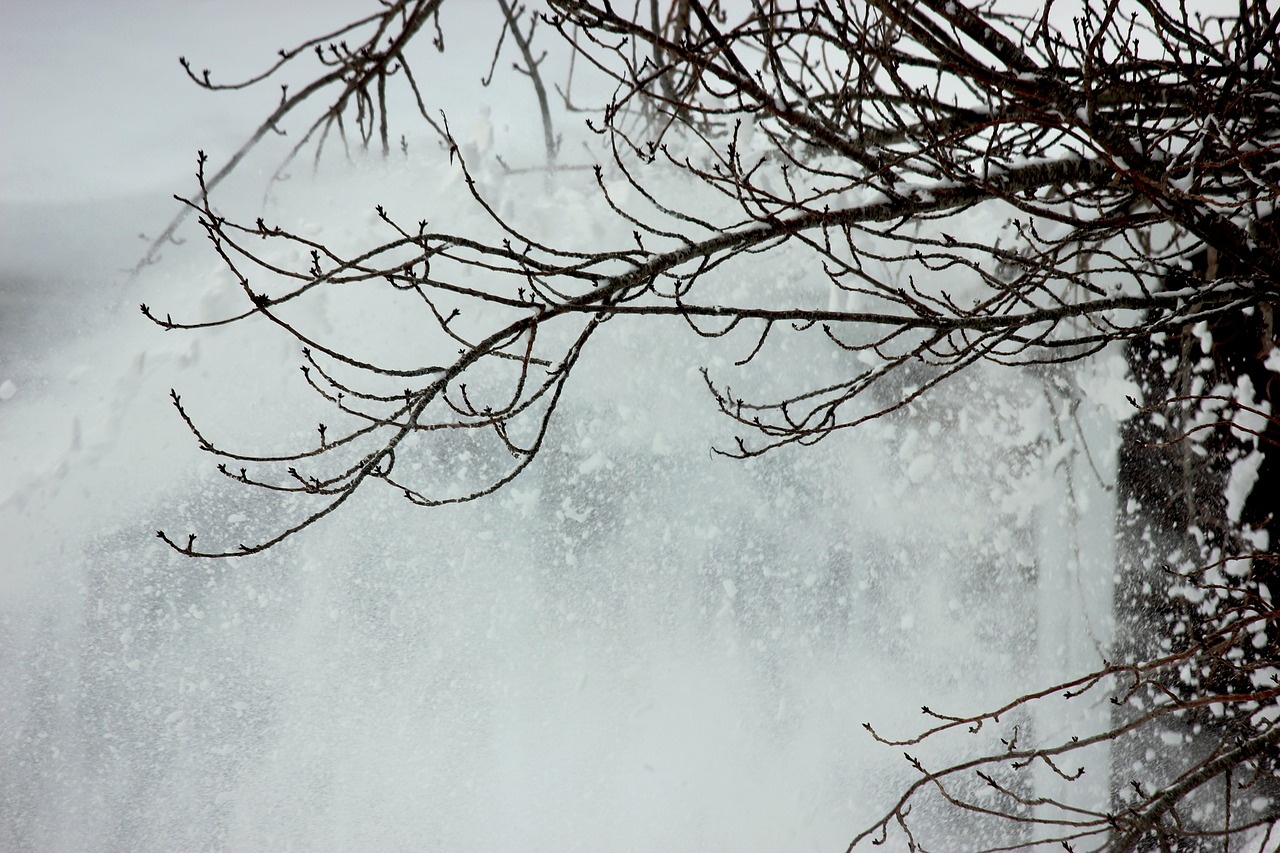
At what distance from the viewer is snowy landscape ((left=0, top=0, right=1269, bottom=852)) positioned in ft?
9.43

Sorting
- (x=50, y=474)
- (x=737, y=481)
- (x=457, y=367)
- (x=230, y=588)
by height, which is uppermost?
(x=737, y=481)

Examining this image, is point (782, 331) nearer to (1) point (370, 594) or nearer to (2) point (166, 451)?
(1) point (370, 594)

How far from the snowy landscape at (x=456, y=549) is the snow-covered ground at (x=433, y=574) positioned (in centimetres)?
1

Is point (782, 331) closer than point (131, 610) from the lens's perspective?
No

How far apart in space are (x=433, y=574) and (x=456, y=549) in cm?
13

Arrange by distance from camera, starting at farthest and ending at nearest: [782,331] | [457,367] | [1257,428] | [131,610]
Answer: [782,331] → [1257,428] → [131,610] → [457,367]

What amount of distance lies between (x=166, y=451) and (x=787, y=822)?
2809 mm

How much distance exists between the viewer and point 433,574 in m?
3.02

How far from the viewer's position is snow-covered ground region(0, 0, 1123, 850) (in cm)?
287

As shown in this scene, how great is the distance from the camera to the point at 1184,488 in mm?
3232

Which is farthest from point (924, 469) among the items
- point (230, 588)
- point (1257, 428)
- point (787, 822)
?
point (230, 588)

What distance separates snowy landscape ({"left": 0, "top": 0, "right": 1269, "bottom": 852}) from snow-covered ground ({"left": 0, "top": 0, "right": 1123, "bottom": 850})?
0.01 meters

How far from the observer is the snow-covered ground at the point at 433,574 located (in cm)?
287

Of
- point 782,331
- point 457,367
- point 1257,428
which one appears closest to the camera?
point 457,367
